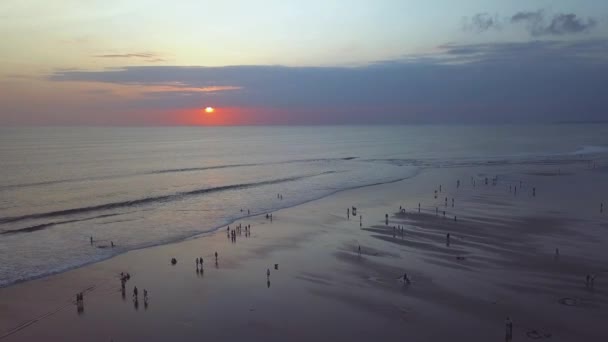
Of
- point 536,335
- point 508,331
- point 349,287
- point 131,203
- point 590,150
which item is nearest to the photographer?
point 508,331

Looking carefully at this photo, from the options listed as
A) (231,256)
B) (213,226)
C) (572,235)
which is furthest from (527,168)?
(231,256)

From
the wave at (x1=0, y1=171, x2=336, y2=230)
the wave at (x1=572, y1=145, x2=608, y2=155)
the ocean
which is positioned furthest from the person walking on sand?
the wave at (x1=572, y1=145, x2=608, y2=155)

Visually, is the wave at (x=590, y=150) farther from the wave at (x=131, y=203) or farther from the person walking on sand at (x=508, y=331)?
the person walking on sand at (x=508, y=331)

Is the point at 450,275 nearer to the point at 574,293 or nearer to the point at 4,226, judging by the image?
the point at 574,293

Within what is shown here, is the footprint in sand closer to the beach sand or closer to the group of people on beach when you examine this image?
the beach sand

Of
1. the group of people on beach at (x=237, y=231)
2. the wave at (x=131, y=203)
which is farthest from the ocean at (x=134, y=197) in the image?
the group of people on beach at (x=237, y=231)

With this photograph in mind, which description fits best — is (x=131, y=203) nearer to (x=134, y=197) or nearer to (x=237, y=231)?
(x=134, y=197)

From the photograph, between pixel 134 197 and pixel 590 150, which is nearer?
pixel 134 197

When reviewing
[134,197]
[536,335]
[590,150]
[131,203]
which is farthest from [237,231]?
[590,150]
